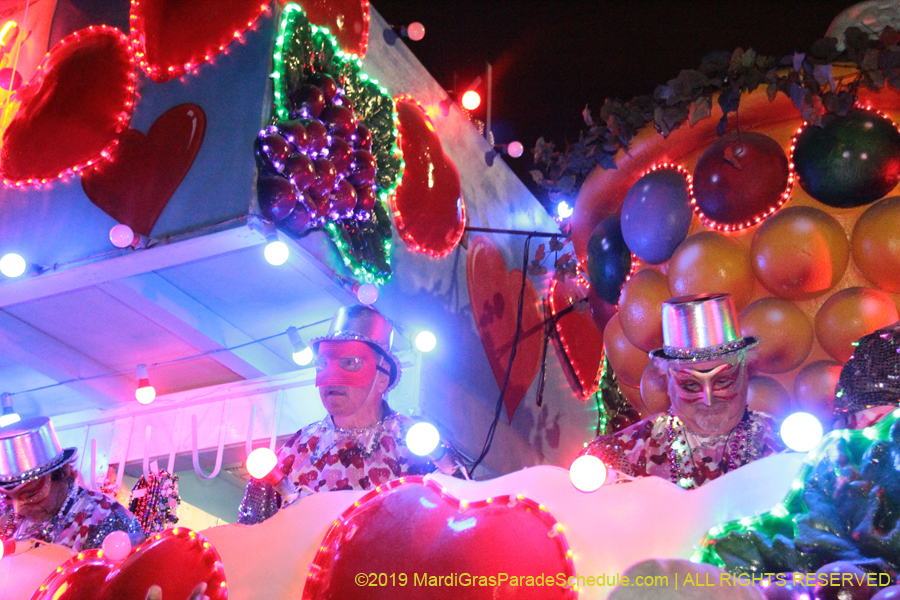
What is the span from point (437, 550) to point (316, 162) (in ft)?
6.28

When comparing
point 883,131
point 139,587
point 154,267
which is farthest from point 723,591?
point 154,267

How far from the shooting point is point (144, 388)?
3.56 m

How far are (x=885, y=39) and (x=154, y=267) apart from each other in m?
2.69

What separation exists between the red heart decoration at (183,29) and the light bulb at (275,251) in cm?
87

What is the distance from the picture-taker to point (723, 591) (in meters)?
1.14

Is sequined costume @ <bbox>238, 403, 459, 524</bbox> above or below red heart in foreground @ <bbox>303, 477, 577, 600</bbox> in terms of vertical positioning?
above

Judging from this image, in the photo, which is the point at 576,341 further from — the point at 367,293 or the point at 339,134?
the point at 339,134

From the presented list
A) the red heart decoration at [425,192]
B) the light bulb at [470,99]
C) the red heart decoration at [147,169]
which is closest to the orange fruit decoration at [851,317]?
the red heart decoration at [425,192]

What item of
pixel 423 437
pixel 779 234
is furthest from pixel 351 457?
pixel 779 234

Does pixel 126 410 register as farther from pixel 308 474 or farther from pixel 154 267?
pixel 308 474

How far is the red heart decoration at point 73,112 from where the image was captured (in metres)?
3.29

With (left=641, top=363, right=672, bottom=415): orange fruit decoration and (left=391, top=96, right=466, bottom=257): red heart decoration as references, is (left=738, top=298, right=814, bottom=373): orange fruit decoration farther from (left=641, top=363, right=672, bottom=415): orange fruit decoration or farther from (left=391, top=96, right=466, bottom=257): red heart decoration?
(left=391, top=96, right=466, bottom=257): red heart decoration

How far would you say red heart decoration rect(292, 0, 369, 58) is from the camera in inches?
131

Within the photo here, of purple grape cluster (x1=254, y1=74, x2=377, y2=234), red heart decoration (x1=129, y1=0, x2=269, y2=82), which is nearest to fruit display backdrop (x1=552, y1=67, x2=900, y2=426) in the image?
purple grape cluster (x1=254, y1=74, x2=377, y2=234)
